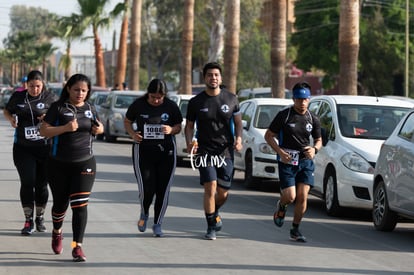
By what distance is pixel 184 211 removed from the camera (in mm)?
14453

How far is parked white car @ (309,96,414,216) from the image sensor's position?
1412 cm

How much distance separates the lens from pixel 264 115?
19516mm

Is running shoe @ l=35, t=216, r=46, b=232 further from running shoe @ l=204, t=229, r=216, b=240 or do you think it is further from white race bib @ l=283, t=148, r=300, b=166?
white race bib @ l=283, t=148, r=300, b=166

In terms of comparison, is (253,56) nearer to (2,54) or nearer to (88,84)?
(2,54)

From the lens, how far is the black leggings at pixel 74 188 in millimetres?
9875

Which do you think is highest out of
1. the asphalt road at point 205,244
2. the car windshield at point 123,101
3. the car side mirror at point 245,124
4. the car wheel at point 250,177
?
the car windshield at point 123,101

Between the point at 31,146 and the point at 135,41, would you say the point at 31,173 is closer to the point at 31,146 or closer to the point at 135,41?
the point at 31,146

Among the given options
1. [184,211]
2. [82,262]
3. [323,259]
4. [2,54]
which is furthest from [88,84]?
[2,54]

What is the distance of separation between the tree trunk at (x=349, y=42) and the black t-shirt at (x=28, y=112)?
13990 millimetres

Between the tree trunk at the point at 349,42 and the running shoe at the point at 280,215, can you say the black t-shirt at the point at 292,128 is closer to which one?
the running shoe at the point at 280,215

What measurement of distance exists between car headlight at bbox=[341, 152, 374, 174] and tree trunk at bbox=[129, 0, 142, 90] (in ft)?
122

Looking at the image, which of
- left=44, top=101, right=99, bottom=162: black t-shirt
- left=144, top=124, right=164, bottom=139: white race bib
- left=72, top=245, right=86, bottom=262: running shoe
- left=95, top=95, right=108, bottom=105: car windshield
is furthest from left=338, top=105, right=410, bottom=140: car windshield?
left=95, top=95, right=108, bottom=105: car windshield

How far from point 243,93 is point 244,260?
3193 cm

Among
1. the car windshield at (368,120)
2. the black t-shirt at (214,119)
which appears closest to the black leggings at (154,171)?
the black t-shirt at (214,119)
